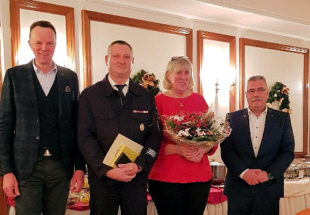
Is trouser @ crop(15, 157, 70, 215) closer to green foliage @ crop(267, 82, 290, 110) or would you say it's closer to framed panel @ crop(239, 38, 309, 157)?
framed panel @ crop(239, 38, 309, 157)

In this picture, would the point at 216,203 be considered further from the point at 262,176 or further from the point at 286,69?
the point at 286,69

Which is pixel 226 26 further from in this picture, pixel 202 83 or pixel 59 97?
pixel 59 97

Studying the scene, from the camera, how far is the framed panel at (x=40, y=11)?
10.3 ft

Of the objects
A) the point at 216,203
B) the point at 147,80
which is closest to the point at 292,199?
the point at 216,203

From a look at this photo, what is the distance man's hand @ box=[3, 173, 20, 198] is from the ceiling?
2615 mm

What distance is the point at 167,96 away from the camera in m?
2.09

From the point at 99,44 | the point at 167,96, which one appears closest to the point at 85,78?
the point at 99,44

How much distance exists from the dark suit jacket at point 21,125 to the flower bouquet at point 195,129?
0.63m

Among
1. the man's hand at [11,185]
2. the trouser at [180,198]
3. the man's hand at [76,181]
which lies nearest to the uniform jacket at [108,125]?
the man's hand at [76,181]

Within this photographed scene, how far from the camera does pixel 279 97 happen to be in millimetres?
5375

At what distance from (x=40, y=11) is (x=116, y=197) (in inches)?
95.8

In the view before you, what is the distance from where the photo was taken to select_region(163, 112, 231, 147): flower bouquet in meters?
1.82

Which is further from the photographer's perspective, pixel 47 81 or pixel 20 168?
pixel 47 81

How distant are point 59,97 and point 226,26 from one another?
380 centimetres
